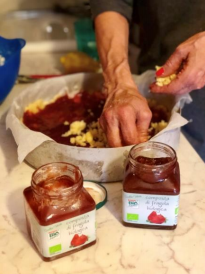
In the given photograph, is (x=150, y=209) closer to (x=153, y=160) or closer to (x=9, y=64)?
(x=153, y=160)

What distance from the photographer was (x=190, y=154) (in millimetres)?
872

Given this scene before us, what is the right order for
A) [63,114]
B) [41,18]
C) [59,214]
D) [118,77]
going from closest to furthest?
1. [59,214]
2. [118,77]
3. [63,114]
4. [41,18]

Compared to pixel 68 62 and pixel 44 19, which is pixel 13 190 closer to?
pixel 68 62

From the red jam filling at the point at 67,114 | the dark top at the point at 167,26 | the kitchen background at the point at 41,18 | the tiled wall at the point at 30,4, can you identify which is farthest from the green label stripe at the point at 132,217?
the tiled wall at the point at 30,4

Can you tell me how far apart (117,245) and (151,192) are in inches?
4.0

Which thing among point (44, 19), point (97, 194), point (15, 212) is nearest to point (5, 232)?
point (15, 212)

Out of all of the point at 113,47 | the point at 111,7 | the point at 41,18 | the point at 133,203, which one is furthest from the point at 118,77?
the point at 41,18

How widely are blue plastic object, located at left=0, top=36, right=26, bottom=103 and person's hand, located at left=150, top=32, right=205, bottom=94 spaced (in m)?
0.37

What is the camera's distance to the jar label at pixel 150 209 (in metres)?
0.64

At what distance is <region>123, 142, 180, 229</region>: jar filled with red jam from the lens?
631 mm

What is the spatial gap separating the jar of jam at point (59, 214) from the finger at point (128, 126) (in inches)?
7.0

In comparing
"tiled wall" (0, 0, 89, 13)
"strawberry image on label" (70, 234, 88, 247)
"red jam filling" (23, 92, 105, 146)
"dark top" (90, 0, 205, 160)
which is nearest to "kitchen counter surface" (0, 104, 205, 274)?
"strawberry image on label" (70, 234, 88, 247)

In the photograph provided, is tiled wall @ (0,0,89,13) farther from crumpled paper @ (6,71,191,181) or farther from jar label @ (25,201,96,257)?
jar label @ (25,201,96,257)

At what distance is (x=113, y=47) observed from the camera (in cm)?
96
